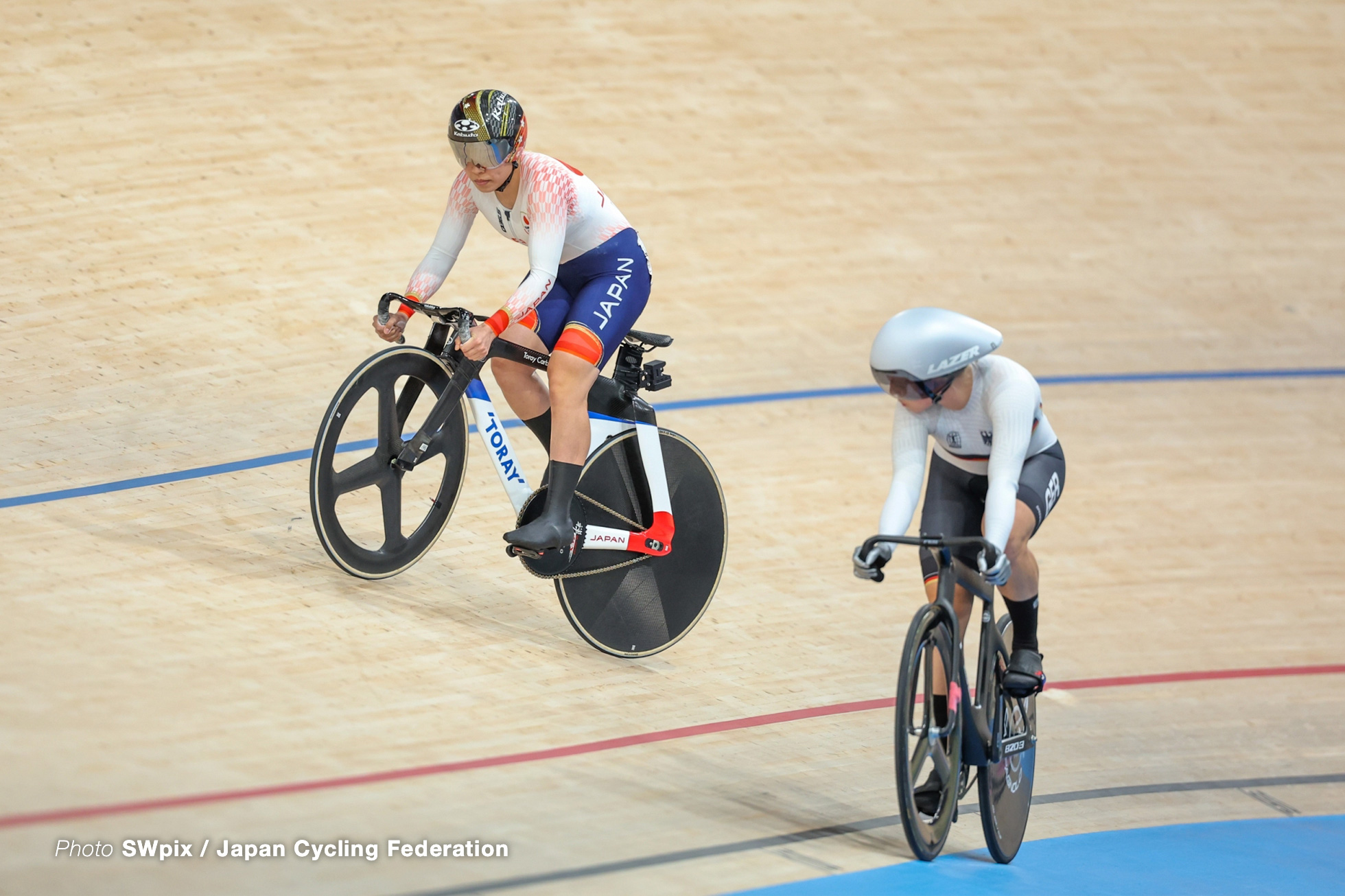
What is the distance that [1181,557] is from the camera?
4.96 m

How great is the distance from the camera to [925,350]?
2.83 meters

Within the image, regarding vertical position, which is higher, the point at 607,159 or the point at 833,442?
the point at 607,159

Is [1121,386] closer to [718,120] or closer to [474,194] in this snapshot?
[718,120]

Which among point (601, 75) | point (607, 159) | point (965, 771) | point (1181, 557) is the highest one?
point (601, 75)

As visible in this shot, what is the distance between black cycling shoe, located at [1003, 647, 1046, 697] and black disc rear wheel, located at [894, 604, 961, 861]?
0.66ft

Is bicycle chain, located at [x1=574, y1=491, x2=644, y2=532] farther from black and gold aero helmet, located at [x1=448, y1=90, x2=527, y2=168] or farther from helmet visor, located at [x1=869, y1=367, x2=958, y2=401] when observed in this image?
helmet visor, located at [x1=869, y1=367, x2=958, y2=401]

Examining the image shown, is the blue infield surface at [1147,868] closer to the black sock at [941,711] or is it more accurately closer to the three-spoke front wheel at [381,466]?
the black sock at [941,711]

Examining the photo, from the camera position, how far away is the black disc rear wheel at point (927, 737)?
9.03 feet

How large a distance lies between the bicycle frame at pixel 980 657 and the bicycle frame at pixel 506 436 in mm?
949

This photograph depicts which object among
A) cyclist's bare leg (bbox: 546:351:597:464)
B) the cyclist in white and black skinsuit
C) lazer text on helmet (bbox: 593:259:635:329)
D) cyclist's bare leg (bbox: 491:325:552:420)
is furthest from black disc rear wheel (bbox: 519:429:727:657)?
the cyclist in white and black skinsuit

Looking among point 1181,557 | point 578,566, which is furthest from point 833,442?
point 578,566

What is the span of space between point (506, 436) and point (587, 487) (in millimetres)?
240

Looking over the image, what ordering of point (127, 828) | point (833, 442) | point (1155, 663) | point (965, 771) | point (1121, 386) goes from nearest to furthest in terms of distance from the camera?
point (127, 828), point (965, 771), point (1155, 663), point (833, 442), point (1121, 386)

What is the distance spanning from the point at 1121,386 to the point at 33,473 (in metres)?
4.15
